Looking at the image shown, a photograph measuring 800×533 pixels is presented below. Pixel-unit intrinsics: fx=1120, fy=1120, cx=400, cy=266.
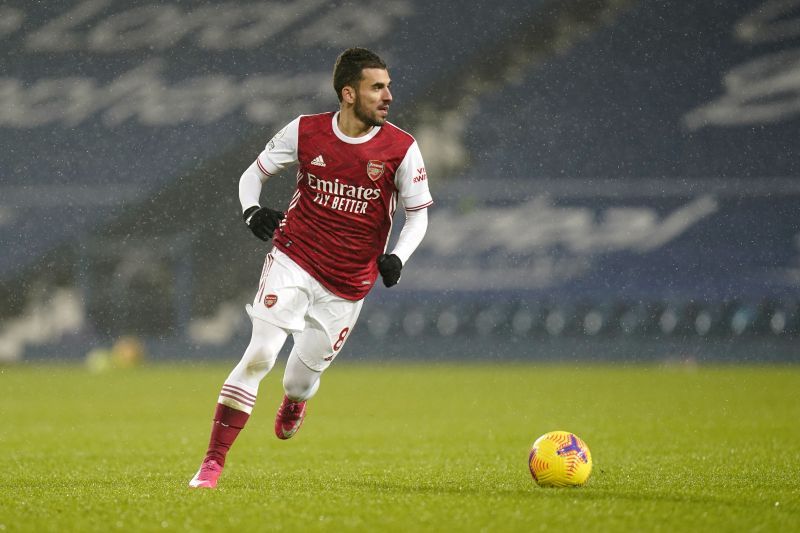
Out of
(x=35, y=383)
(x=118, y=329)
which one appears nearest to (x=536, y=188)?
(x=118, y=329)

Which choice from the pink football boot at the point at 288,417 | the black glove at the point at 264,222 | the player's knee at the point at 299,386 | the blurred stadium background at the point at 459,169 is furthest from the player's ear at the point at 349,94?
the blurred stadium background at the point at 459,169

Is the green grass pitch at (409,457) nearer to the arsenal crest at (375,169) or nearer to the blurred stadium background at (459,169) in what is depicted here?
the arsenal crest at (375,169)

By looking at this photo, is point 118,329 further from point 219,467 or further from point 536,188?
point 219,467

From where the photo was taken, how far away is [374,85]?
5242mm

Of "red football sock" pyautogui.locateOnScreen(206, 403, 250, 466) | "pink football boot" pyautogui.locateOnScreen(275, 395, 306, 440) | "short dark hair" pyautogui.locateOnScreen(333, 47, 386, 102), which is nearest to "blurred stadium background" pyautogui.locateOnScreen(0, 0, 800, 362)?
"pink football boot" pyautogui.locateOnScreen(275, 395, 306, 440)

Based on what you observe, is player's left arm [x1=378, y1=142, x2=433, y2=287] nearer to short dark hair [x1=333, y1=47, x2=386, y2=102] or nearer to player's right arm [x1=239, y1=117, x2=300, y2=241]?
short dark hair [x1=333, y1=47, x2=386, y2=102]

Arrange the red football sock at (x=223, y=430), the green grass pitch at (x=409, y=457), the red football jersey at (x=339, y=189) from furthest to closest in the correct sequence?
the red football jersey at (x=339, y=189) → the red football sock at (x=223, y=430) → the green grass pitch at (x=409, y=457)

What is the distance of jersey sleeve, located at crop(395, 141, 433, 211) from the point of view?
5348 millimetres

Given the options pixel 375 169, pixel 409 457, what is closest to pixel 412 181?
pixel 375 169

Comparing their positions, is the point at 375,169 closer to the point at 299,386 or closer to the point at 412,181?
the point at 412,181

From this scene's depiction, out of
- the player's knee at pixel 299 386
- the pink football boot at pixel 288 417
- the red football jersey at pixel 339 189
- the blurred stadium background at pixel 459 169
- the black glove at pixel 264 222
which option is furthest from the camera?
the blurred stadium background at pixel 459 169

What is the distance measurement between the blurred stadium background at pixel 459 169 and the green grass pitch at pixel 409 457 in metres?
4.07

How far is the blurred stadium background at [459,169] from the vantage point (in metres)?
18.4

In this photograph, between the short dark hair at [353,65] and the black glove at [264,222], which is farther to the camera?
the short dark hair at [353,65]
